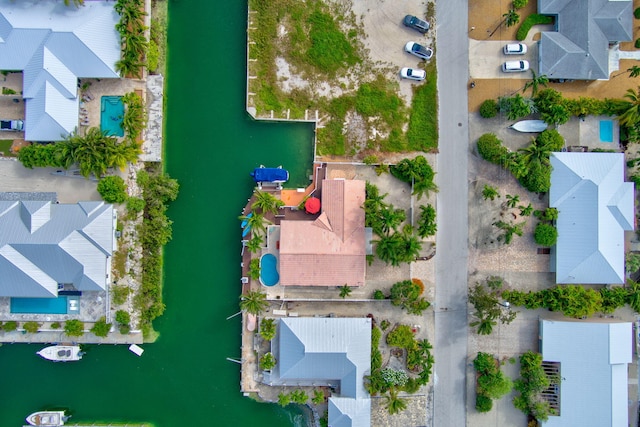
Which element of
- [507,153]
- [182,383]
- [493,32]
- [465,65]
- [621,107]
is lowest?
[182,383]

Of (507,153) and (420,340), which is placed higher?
(507,153)

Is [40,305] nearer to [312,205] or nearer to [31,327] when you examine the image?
[31,327]

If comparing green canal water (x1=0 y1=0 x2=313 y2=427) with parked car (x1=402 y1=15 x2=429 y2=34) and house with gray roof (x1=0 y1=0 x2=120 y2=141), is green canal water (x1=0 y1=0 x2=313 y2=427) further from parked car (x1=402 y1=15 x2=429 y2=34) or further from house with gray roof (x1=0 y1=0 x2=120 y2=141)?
parked car (x1=402 y1=15 x2=429 y2=34)

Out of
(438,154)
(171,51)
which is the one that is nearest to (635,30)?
(438,154)

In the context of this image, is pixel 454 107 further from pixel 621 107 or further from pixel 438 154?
pixel 621 107

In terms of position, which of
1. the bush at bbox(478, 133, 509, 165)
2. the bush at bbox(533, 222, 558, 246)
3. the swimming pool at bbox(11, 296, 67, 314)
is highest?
the bush at bbox(478, 133, 509, 165)

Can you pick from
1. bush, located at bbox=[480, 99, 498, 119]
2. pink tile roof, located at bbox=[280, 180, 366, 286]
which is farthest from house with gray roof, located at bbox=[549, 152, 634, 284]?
pink tile roof, located at bbox=[280, 180, 366, 286]
